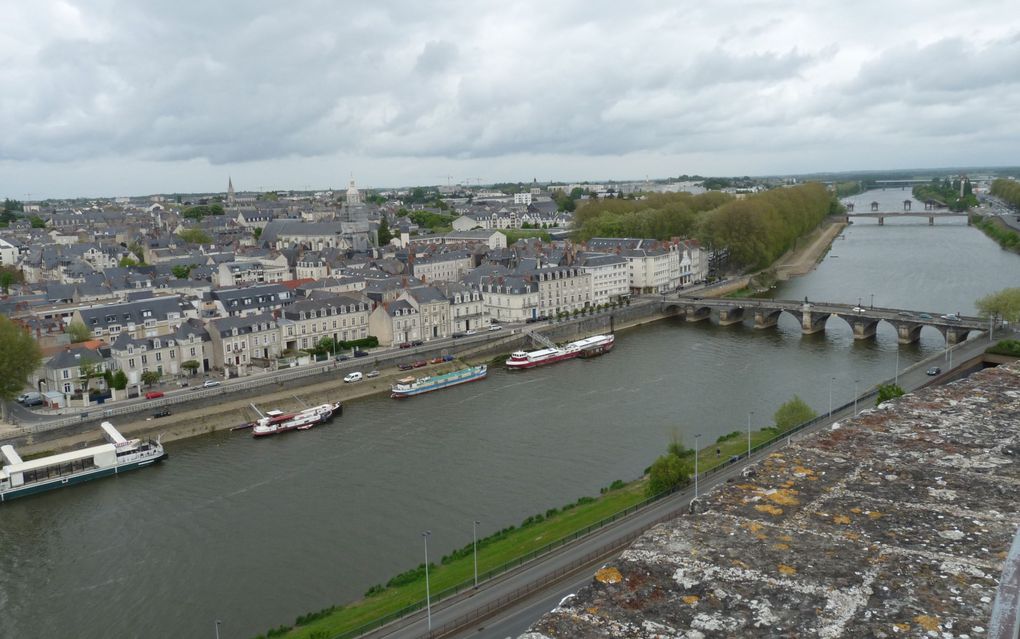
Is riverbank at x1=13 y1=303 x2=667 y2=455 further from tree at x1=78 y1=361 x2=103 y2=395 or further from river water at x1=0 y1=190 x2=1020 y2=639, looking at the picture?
tree at x1=78 y1=361 x2=103 y2=395

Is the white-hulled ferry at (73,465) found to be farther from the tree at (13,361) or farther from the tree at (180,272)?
the tree at (180,272)

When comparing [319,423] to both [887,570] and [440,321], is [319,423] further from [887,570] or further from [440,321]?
[887,570]

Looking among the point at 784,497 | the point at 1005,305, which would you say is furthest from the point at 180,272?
the point at 784,497

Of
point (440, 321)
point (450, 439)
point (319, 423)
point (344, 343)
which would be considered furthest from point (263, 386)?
point (440, 321)

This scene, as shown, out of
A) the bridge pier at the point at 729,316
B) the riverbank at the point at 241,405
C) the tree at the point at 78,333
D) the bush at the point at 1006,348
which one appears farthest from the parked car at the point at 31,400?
the bush at the point at 1006,348

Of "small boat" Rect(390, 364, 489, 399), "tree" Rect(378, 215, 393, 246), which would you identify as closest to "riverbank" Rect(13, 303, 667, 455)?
"small boat" Rect(390, 364, 489, 399)
